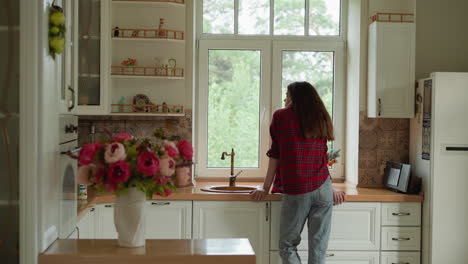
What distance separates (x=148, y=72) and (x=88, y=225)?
113 centimetres

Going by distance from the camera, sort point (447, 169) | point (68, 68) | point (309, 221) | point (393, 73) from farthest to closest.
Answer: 1. point (393, 73)
2. point (447, 169)
3. point (309, 221)
4. point (68, 68)

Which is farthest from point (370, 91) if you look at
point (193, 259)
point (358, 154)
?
point (193, 259)

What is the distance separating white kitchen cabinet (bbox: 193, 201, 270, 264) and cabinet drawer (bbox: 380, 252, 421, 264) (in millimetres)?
760

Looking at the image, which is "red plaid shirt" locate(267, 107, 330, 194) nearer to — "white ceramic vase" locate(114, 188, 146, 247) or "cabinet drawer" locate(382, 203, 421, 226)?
"cabinet drawer" locate(382, 203, 421, 226)

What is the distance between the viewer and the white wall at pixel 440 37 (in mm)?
4578

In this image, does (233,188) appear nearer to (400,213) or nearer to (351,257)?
(351,257)

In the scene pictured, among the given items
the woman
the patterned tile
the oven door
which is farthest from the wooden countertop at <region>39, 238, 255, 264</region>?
the patterned tile

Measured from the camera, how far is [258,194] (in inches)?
159

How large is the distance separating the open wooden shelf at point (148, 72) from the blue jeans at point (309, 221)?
117 centimetres

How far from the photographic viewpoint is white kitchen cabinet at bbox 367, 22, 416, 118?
4320mm

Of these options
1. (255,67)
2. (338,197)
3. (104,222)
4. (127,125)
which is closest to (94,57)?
(127,125)

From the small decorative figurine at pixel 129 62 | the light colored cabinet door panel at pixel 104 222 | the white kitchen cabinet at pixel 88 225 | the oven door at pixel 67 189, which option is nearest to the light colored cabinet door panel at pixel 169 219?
the light colored cabinet door panel at pixel 104 222

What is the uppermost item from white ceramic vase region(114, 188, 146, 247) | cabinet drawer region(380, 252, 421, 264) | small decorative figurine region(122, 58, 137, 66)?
small decorative figurine region(122, 58, 137, 66)

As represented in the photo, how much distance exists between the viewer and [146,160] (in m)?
2.22
